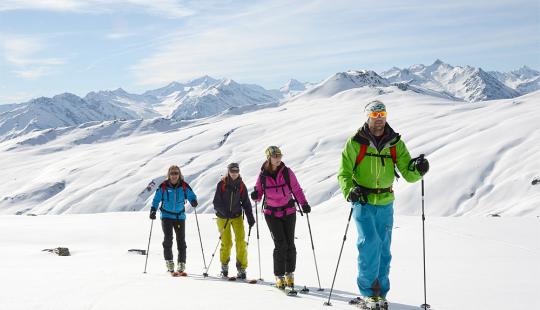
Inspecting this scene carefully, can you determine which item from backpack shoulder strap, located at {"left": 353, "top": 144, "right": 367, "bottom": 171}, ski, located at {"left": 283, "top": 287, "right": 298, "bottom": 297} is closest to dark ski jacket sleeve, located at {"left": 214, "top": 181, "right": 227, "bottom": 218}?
ski, located at {"left": 283, "top": 287, "right": 298, "bottom": 297}

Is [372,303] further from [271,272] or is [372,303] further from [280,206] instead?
[271,272]

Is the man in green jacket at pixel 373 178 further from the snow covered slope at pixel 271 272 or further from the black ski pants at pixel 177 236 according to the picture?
the black ski pants at pixel 177 236

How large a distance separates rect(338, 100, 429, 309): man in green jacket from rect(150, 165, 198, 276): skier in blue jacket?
18.3 ft

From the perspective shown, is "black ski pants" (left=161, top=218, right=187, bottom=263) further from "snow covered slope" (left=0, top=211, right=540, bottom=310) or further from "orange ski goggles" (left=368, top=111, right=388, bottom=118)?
"orange ski goggles" (left=368, top=111, right=388, bottom=118)

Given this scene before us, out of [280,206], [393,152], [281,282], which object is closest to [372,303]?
[393,152]

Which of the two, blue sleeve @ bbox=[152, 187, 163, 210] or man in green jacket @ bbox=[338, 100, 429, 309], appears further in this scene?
blue sleeve @ bbox=[152, 187, 163, 210]

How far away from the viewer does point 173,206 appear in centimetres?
1188

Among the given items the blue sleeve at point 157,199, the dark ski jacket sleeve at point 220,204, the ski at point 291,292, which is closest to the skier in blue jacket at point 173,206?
the blue sleeve at point 157,199

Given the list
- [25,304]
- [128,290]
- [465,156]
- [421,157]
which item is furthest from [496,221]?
[465,156]

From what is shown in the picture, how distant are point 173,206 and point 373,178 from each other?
624 centimetres

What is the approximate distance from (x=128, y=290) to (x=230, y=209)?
3.59 metres

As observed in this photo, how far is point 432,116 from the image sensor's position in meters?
148

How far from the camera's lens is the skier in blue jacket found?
11.8 m

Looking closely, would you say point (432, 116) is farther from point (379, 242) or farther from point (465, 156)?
point (379, 242)
